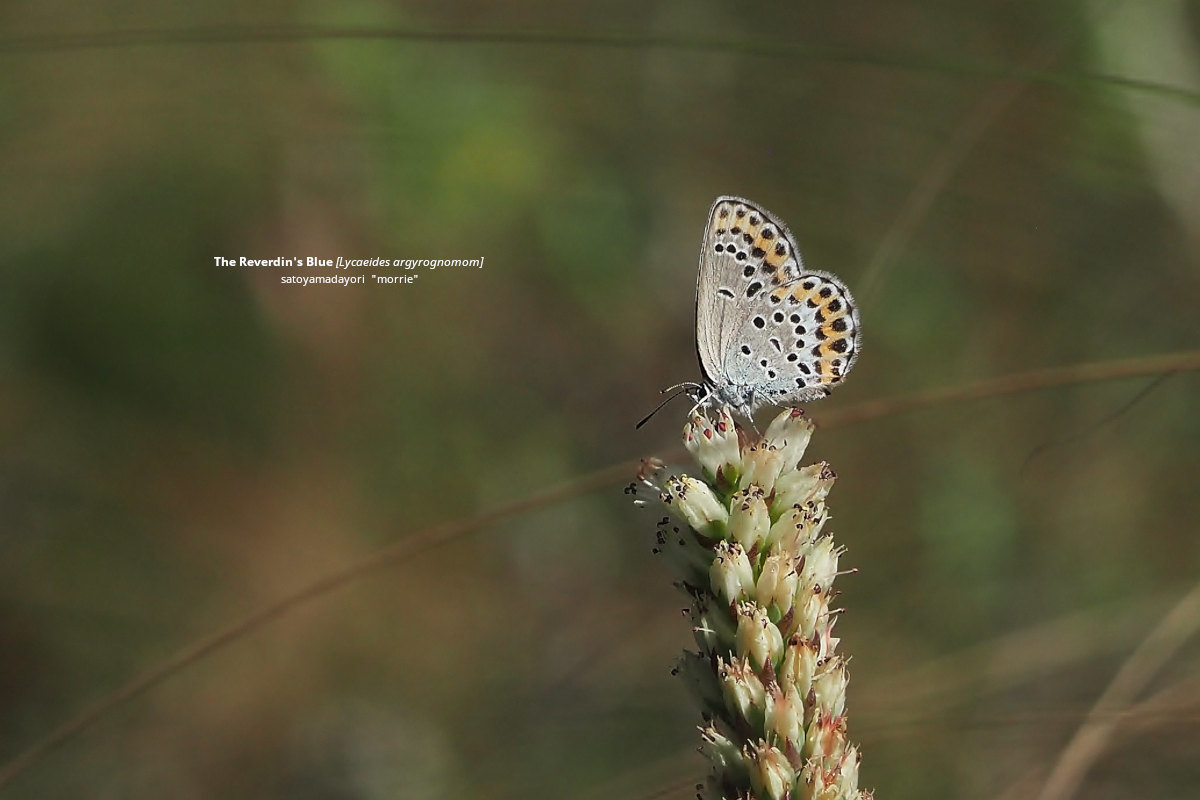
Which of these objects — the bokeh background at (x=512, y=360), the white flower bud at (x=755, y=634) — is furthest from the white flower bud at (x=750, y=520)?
the bokeh background at (x=512, y=360)

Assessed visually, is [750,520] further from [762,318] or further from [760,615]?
[762,318]

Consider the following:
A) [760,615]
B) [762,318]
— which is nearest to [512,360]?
[762,318]

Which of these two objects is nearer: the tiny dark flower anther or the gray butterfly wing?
the tiny dark flower anther

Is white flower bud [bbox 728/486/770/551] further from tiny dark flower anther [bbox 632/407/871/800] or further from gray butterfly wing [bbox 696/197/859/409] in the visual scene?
gray butterfly wing [bbox 696/197/859/409]

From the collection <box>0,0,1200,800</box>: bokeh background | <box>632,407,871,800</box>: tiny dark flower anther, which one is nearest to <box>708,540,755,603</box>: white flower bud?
<box>632,407,871,800</box>: tiny dark flower anther

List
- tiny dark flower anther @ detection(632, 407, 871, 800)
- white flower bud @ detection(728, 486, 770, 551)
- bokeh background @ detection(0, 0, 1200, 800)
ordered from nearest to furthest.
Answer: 1. tiny dark flower anther @ detection(632, 407, 871, 800)
2. white flower bud @ detection(728, 486, 770, 551)
3. bokeh background @ detection(0, 0, 1200, 800)

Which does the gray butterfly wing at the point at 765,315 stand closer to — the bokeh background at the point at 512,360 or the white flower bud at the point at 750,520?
the bokeh background at the point at 512,360

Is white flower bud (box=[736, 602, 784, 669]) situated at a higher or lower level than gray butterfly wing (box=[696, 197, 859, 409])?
lower
